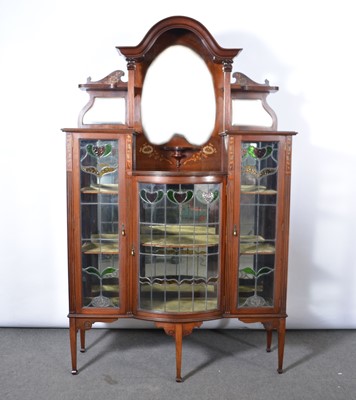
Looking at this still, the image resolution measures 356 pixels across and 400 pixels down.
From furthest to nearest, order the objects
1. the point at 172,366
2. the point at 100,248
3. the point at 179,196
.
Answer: the point at 172,366
the point at 100,248
the point at 179,196

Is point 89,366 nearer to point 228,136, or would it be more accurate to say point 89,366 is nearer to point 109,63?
point 228,136

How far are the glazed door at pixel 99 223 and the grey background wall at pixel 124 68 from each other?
0.70 metres

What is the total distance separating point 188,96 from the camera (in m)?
2.87

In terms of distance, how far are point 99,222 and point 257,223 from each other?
3.13 feet

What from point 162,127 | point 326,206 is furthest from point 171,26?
point 326,206

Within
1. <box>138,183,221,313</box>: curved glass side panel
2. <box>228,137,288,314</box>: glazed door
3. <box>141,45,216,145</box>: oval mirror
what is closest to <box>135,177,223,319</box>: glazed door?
<box>138,183,221,313</box>: curved glass side panel

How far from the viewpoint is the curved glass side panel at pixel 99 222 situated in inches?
97.3

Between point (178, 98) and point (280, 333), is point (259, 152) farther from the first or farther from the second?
point (280, 333)

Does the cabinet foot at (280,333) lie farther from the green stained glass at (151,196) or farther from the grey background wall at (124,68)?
the green stained glass at (151,196)

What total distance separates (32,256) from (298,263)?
203 cm

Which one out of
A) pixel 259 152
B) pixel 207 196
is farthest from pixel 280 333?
pixel 259 152

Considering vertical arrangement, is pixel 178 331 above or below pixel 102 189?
below

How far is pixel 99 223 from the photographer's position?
2.52 meters

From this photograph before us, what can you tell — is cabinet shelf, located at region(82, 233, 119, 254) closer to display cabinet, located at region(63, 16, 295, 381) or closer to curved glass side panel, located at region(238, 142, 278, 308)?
display cabinet, located at region(63, 16, 295, 381)
